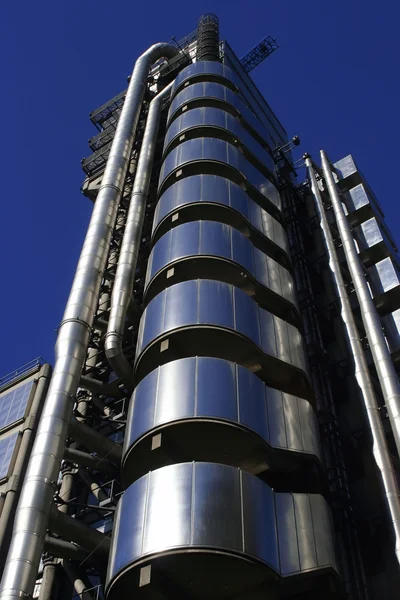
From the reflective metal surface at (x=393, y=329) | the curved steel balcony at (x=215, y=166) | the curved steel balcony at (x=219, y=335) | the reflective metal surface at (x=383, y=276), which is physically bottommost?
the curved steel balcony at (x=219, y=335)

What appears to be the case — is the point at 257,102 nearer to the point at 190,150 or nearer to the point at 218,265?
the point at 190,150

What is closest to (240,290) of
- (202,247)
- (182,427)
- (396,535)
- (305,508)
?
(202,247)

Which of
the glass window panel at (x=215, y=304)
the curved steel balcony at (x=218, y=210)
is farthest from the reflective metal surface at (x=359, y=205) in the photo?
the glass window panel at (x=215, y=304)

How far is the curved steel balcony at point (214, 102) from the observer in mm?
40375

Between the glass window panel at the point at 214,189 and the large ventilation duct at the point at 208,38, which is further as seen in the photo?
the large ventilation duct at the point at 208,38

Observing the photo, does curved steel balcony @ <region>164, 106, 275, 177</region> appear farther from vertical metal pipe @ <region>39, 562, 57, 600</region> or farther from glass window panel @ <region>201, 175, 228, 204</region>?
vertical metal pipe @ <region>39, 562, 57, 600</region>

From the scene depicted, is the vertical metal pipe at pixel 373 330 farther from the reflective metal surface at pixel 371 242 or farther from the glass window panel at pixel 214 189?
the glass window panel at pixel 214 189

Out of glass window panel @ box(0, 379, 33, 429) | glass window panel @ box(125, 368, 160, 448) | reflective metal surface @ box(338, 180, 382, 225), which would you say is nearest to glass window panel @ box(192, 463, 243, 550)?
glass window panel @ box(125, 368, 160, 448)

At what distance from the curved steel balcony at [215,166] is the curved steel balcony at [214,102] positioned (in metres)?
4.76

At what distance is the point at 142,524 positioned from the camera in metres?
19.6

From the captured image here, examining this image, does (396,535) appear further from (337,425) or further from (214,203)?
(214,203)

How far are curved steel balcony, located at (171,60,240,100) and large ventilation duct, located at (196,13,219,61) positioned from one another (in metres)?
4.65

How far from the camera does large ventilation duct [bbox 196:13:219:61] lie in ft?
161

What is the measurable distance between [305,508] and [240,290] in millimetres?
9374
